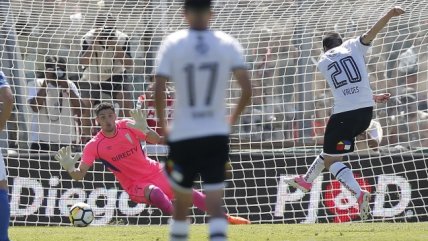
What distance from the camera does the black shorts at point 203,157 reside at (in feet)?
22.9

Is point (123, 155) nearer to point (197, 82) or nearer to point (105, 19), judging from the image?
point (105, 19)

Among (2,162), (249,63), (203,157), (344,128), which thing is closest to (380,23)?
(344,128)

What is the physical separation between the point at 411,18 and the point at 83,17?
496 cm

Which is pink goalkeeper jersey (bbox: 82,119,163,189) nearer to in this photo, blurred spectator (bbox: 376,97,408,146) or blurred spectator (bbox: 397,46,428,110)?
blurred spectator (bbox: 376,97,408,146)

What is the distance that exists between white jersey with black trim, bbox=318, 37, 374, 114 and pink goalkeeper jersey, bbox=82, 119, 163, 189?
7.82ft

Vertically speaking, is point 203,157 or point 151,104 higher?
point 151,104

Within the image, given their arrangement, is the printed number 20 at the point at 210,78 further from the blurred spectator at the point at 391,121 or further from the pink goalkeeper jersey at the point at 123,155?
the blurred spectator at the point at 391,121

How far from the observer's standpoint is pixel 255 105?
16062 millimetres

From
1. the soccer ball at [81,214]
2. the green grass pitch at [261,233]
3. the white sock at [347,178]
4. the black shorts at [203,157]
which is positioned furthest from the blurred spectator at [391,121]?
the black shorts at [203,157]

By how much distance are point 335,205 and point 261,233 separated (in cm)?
351

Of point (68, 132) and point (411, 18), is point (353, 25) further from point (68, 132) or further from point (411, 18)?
point (68, 132)

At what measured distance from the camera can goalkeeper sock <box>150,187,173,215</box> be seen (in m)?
12.3

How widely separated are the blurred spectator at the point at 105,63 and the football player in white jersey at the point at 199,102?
8.82m

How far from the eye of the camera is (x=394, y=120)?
16.1 meters
